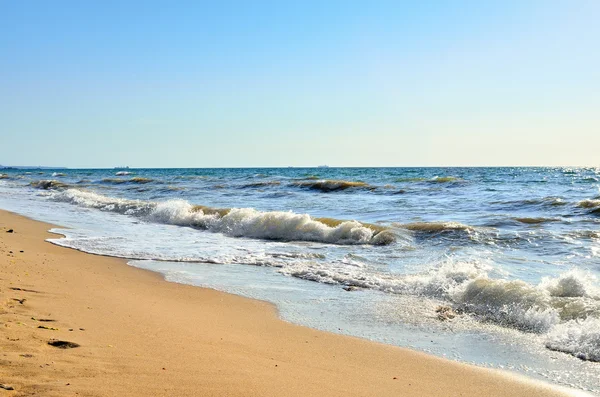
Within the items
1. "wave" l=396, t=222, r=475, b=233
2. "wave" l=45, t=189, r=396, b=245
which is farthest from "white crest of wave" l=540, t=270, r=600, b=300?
"wave" l=396, t=222, r=475, b=233

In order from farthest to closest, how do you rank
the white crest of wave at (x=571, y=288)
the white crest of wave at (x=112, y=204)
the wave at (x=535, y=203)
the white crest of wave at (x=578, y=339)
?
the white crest of wave at (x=112, y=204) < the wave at (x=535, y=203) < the white crest of wave at (x=571, y=288) < the white crest of wave at (x=578, y=339)

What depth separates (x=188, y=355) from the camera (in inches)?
149

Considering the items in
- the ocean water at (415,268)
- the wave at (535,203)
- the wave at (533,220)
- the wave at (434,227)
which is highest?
the wave at (535,203)

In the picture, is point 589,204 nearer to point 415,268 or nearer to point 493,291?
point 415,268

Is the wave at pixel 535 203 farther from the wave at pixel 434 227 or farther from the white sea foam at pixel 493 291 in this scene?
the white sea foam at pixel 493 291

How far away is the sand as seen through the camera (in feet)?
10.4

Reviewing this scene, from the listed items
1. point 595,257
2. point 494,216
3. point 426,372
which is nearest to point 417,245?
point 595,257

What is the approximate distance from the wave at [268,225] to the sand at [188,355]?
6.34 metres

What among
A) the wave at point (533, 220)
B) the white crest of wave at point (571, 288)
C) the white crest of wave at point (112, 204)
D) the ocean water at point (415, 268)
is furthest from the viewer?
the white crest of wave at point (112, 204)

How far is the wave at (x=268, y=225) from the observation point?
39.5 feet

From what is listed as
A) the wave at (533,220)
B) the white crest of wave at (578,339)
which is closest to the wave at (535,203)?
the wave at (533,220)

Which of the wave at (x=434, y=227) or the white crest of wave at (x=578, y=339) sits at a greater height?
the wave at (x=434, y=227)

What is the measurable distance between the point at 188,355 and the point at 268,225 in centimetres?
970

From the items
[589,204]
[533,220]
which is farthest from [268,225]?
[589,204]
